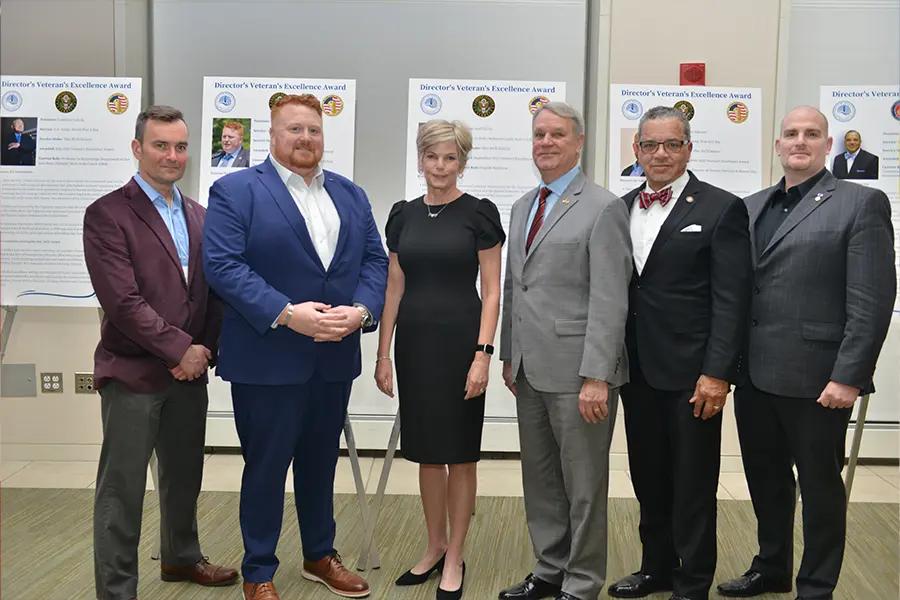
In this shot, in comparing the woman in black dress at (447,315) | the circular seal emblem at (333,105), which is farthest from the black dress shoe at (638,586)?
the circular seal emblem at (333,105)

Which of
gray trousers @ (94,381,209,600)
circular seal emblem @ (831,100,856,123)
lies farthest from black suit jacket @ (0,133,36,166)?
circular seal emblem @ (831,100,856,123)

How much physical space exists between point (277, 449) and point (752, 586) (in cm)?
179

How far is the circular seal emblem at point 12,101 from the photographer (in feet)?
13.0

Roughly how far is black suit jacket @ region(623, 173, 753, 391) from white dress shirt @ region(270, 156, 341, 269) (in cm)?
106

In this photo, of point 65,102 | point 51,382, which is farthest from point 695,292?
point 51,382

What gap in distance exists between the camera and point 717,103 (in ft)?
13.3

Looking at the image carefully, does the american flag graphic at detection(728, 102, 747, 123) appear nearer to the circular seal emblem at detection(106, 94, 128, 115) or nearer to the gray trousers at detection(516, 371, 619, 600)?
the gray trousers at detection(516, 371, 619, 600)

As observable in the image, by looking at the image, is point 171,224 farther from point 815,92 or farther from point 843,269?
point 815,92

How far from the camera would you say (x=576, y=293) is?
2539mm

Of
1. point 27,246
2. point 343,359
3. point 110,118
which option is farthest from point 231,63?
point 343,359

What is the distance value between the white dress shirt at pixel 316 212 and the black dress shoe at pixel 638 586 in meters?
1.57

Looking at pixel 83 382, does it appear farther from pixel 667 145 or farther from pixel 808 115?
pixel 808 115

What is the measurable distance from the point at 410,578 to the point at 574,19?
3187 mm

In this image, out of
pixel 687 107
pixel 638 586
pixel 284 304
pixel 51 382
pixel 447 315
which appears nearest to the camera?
pixel 284 304
